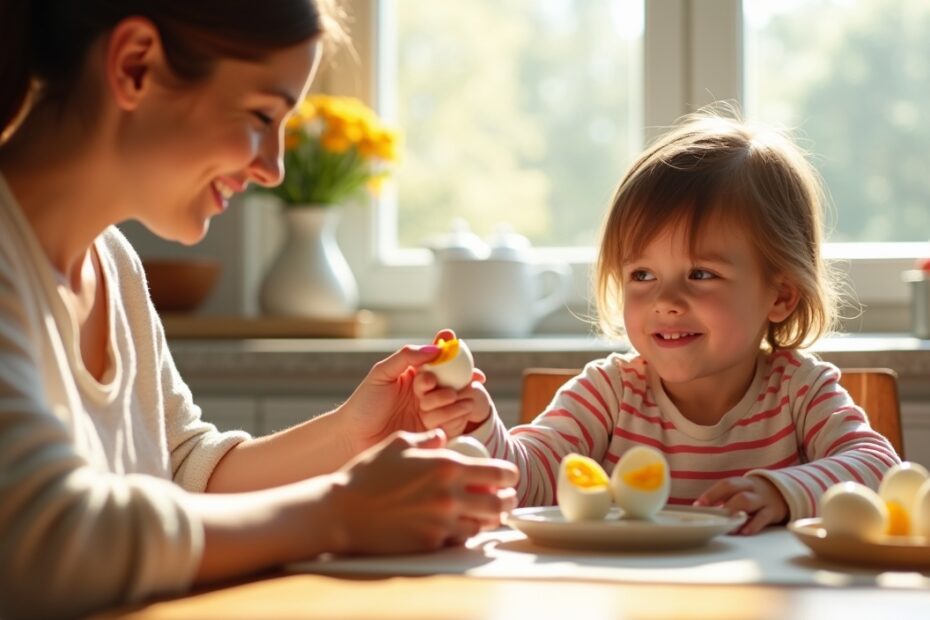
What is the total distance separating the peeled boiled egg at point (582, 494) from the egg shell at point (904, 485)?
0.22m

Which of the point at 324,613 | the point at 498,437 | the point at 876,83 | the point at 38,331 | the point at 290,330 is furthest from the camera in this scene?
the point at 876,83

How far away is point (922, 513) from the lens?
903mm

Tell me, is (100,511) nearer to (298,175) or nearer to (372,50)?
(298,175)

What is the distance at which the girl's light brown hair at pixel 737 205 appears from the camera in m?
1.49

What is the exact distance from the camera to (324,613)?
70 centimetres

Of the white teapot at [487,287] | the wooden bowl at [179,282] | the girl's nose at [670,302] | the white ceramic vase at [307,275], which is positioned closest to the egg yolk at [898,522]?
the girl's nose at [670,302]

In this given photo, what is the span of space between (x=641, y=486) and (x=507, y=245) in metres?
1.54

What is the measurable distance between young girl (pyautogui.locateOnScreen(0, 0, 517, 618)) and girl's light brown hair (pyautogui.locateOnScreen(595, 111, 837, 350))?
394 mm

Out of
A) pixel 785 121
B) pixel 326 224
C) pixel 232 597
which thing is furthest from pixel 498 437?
pixel 785 121

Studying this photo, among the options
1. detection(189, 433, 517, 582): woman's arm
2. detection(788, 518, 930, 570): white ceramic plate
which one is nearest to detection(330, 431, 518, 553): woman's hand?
detection(189, 433, 517, 582): woman's arm

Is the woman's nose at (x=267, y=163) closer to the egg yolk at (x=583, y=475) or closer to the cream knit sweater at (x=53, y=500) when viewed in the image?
the cream knit sweater at (x=53, y=500)

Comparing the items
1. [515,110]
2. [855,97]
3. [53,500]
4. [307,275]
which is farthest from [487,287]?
[53,500]

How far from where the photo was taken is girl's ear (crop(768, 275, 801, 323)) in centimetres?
158

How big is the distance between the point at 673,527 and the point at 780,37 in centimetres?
199
